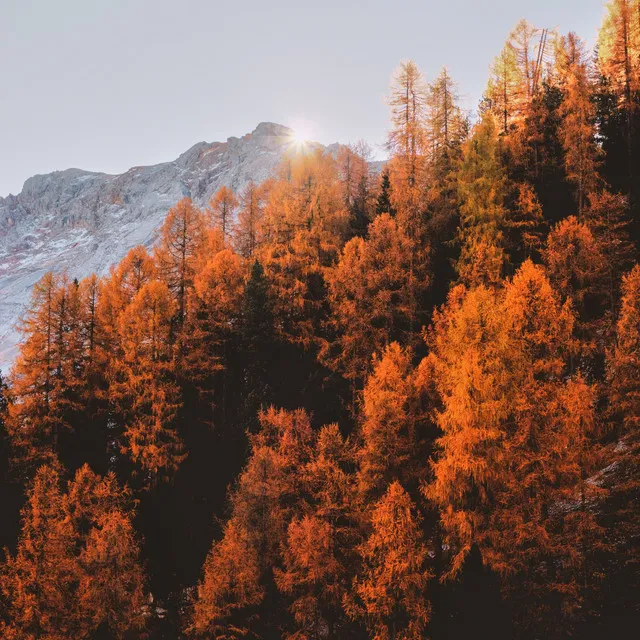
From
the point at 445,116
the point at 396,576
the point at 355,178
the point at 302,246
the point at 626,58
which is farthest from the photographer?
the point at 355,178

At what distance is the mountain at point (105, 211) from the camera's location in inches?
4668

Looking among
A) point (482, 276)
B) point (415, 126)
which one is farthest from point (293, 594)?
point (415, 126)

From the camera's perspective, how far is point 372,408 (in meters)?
23.3

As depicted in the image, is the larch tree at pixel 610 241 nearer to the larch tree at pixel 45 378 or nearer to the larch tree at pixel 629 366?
the larch tree at pixel 629 366

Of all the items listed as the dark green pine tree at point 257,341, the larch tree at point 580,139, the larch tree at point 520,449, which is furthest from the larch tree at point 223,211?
the larch tree at point 520,449

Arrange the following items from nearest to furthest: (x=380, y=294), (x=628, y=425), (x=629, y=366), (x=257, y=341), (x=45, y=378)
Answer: (x=628, y=425)
(x=629, y=366)
(x=380, y=294)
(x=45, y=378)
(x=257, y=341)

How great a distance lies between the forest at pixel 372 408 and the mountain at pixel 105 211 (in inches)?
3079

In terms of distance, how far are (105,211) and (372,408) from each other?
143725mm

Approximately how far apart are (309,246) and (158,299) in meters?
10.8

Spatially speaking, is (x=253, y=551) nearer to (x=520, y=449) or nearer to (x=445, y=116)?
(x=520, y=449)

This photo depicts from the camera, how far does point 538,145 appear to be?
35.6m

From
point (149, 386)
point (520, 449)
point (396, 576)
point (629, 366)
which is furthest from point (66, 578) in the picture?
point (629, 366)

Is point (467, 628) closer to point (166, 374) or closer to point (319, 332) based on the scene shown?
point (319, 332)

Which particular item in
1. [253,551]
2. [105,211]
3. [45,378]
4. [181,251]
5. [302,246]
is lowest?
[253,551]
